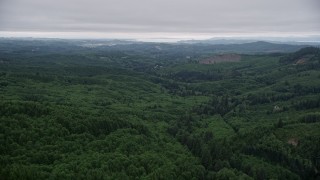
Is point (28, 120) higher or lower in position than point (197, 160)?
higher

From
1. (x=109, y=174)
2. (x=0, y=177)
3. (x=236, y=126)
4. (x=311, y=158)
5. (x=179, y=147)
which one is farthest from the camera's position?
(x=236, y=126)

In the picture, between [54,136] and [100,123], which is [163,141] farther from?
[54,136]

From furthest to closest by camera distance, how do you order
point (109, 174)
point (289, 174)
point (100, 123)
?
1. point (100, 123)
2. point (289, 174)
3. point (109, 174)

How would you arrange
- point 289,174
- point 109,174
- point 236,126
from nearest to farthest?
point 109,174 < point 289,174 < point 236,126

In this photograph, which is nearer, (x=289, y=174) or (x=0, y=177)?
(x=0, y=177)

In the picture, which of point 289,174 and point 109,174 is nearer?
point 109,174

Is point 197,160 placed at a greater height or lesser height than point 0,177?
lesser

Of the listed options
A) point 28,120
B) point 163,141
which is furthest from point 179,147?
point 28,120

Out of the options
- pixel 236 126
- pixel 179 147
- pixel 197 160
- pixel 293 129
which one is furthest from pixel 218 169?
pixel 236 126

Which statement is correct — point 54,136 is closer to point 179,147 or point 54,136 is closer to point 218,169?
point 179,147
